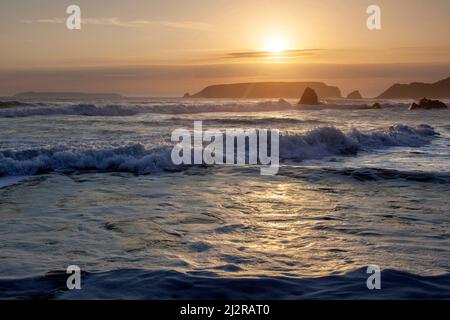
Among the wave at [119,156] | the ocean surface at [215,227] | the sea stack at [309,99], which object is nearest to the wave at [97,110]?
the wave at [119,156]

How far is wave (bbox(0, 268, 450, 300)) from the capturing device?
4250mm

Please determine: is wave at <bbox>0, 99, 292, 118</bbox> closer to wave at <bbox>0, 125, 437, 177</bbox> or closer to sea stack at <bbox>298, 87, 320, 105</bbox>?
wave at <bbox>0, 125, 437, 177</bbox>

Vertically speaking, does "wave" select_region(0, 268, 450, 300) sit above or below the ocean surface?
below

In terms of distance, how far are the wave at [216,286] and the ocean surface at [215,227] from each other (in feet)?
0.04

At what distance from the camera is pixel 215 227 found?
22.1 feet

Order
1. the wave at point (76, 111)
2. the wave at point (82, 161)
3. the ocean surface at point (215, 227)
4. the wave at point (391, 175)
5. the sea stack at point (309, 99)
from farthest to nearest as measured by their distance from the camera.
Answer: the sea stack at point (309, 99) < the wave at point (76, 111) < the wave at point (82, 161) < the wave at point (391, 175) < the ocean surface at point (215, 227)

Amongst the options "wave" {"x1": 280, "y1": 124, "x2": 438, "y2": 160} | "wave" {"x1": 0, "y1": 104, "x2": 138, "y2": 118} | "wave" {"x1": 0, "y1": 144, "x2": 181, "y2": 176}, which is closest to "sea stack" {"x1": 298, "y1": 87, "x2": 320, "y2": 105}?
"wave" {"x1": 0, "y1": 104, "x2": 138, "y2": 118}

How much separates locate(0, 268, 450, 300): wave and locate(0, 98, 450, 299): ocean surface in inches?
0.5

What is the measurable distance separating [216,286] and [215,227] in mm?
2306

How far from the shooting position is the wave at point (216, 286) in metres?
4.25

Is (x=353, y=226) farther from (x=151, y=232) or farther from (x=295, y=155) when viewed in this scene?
(x=295, y=155)

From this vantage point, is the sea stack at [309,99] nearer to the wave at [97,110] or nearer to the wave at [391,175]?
the wave at [97,110]

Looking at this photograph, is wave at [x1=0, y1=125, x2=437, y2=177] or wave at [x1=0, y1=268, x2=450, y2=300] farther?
wave at [x1=0, y1=125, x2=437, y2=177]

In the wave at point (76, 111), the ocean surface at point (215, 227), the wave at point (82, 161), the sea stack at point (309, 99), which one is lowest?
the ocean surface at point (215, 227)
